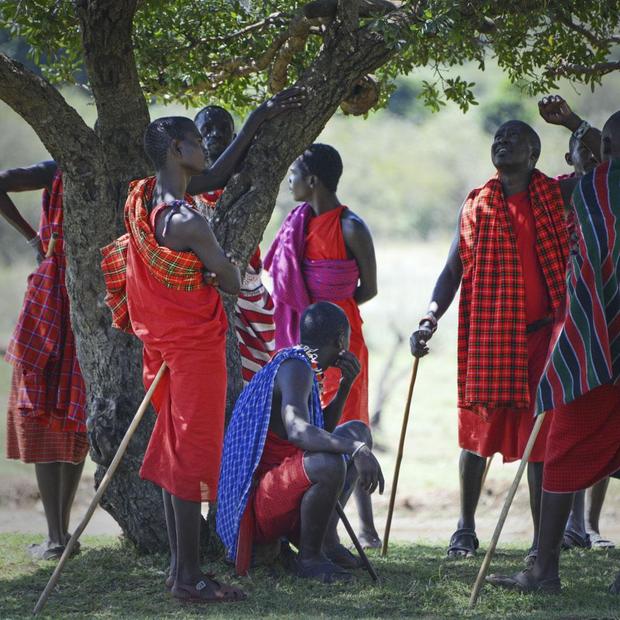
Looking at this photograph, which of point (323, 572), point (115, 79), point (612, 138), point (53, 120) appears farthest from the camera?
point (115, 79)

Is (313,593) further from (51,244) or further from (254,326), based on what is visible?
(51,244)

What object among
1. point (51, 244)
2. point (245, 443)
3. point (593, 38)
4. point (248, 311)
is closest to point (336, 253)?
point (248, 311)

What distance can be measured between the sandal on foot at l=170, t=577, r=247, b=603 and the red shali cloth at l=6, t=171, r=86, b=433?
175 cm

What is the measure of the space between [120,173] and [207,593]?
2317mm

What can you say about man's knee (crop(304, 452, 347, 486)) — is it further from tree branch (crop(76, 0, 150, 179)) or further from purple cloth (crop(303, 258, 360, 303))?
purple cloth (crop(303, 258, 360, 303))

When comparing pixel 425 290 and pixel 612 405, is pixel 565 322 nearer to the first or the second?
pixel 612 405

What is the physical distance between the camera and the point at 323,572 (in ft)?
16.8

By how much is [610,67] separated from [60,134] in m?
3.17

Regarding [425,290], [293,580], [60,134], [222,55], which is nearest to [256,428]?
[293,580]

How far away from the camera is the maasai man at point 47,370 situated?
6.25 metres

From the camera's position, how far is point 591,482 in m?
4.79

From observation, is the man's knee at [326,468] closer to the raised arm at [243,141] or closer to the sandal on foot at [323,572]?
the sandal on foot at [323,572]

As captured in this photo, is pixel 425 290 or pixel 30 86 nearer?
pixel 30 86

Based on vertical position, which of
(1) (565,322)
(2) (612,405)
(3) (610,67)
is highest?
(3) (610,67)
